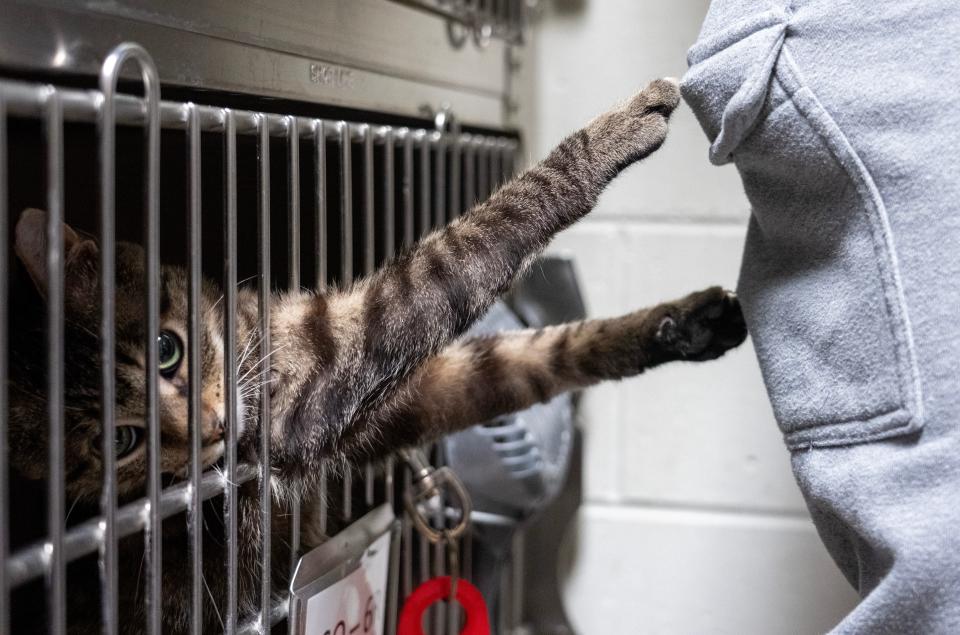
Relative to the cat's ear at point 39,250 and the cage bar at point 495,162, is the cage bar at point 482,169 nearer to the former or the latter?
the cage bar at point 495,162

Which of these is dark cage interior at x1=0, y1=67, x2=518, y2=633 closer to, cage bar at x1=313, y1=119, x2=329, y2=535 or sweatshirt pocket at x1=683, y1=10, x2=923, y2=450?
cage bar at x1=313, y1=119, x2=329, y2=535

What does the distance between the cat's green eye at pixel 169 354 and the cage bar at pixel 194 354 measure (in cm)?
12

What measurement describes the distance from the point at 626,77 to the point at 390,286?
415 millimetres

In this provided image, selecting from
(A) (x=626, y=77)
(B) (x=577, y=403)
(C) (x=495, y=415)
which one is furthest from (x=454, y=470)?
(A) (x=626, y=77)

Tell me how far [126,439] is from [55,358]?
26cm

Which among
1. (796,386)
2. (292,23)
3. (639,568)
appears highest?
(292,23)

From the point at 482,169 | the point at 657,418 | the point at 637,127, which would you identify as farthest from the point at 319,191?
the point at 657,418

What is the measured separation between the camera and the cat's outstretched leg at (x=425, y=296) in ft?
2.17

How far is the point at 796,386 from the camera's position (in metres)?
0.57

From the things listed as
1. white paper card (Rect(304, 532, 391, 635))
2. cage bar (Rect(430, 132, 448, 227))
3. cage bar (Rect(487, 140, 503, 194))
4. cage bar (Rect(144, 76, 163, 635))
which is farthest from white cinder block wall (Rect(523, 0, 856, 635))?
cage bar (Rect(144, 76, 163, 635))

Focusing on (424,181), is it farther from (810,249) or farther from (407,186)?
(810,249)

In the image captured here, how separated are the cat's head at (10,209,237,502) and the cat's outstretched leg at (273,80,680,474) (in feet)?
0.20

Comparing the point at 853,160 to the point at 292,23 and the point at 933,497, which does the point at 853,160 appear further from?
the point at 292,23

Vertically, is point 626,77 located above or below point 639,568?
above
